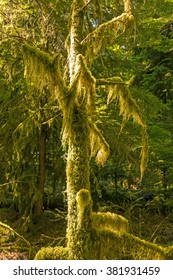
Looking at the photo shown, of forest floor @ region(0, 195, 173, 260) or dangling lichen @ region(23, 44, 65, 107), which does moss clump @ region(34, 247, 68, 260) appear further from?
forest floor @ region(0, 195, 173, 260)

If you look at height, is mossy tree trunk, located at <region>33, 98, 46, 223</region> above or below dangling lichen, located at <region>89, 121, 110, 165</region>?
below

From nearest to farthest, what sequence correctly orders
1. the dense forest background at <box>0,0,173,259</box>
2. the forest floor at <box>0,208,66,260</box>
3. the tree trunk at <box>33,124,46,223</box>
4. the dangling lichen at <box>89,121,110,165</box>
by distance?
the dangling lichen at <box>89,121,110,165</box>
the forest floor at <box>0,208,66,260</box>
the dense forest background at <box>0,0,173,259</box>
the tree trunk at <box>33,124,46,223</box>

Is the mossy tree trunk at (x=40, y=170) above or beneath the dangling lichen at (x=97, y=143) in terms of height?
beneath

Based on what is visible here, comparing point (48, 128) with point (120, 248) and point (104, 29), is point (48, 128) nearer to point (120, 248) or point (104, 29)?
point (104, 29)

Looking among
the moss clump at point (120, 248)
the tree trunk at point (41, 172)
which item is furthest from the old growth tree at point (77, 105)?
the tree trunk at point (41, 172)

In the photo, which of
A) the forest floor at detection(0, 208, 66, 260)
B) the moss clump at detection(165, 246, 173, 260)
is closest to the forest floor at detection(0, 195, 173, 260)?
the forest floor at detection(0, 208, 66, 260)

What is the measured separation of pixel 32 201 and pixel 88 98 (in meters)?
4.34

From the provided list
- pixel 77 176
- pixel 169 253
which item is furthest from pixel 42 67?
pixel 169 253

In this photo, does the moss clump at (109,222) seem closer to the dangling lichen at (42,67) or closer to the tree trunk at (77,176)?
the tree trunk at (77,176)

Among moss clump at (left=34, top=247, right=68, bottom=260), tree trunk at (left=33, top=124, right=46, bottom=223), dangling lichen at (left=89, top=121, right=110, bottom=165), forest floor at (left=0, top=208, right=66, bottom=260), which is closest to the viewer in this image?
moss clump at (left=34, top=247, right=68, bottom=260)

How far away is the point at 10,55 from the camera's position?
23.6 ft
